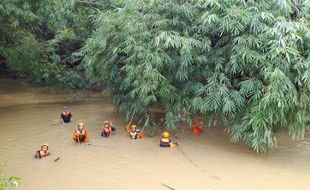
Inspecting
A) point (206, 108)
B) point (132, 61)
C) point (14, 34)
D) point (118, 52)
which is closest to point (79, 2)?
point (14, 34)

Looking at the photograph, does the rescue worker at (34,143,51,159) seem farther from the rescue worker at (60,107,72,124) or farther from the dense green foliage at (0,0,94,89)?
the dense green foliage at (0,0,94,89)

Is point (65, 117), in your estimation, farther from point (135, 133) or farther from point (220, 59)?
point (220, 59)

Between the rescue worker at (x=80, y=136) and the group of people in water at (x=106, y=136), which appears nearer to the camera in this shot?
the group of people in water at (x=106, y=136)

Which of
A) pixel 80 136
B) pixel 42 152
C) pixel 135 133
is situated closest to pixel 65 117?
pixel 80 136

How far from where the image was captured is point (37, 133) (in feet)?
31.8

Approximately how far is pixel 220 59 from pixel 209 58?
0.30 metres

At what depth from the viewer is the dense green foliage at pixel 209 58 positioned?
735 cm

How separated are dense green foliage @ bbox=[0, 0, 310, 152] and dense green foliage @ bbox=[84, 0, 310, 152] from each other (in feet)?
0.06

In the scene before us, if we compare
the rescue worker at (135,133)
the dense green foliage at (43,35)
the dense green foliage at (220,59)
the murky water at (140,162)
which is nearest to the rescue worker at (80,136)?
the murky water at (140,162)

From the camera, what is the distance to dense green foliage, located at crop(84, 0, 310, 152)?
24.0ft

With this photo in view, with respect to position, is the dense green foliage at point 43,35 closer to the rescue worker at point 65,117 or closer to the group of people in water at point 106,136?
the rescue worker at point 65,117

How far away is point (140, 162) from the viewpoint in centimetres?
785

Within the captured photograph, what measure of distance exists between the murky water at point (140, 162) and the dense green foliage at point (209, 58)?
1.55ft

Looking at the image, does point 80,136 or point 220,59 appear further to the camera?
point 80,136
